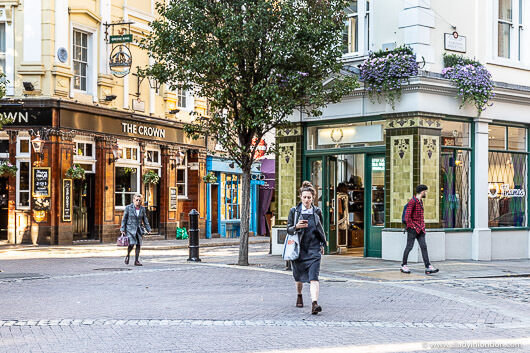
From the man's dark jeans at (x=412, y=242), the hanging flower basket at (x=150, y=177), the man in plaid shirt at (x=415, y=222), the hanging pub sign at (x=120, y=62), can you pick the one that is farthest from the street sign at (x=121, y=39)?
the man's dark jeans at (x=412, y=242)

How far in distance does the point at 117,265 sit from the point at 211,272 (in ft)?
11.0

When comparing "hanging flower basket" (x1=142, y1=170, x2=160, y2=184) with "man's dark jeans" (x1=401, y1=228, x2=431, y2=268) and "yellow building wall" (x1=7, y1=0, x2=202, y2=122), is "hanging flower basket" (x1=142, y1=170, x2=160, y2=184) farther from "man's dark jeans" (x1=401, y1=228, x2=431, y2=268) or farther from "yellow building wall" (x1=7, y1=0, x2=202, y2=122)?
"man's dark jeans" (x1=401, y1=228, x2=431, y2=268)

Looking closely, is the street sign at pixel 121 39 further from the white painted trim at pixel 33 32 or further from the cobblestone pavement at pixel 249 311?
the cobblestone pavement at pixel 249 311

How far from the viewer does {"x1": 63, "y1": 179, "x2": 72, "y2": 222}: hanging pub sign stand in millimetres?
26609

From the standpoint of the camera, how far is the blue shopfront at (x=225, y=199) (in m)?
35.8

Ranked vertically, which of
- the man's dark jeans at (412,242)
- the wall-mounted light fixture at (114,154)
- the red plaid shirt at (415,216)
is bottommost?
the man's dark jeans at (412,242)

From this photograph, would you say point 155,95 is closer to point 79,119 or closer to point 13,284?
point 79,119

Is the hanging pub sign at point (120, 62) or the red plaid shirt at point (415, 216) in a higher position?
the hanging pub sign at point (120, 62)

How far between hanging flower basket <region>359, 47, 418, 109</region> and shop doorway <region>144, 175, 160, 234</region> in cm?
1426

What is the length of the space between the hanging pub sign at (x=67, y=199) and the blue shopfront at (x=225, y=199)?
30.6 ft

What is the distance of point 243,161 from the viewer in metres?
18.5

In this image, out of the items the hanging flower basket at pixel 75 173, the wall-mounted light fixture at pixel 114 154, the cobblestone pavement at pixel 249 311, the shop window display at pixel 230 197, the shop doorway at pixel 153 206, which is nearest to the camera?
the cobblestone pavement at pixel 249 311

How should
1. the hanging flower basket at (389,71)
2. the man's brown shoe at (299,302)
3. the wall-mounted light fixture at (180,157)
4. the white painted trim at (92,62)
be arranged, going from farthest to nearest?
the wall-mounted light fixture at (180,157)
the white painted trim at (92,62)
the hanging flower basket at (389,71)
the man's brown shoe at (299,302)

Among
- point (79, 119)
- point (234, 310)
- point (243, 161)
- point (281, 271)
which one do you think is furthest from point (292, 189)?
point (234, 310)
